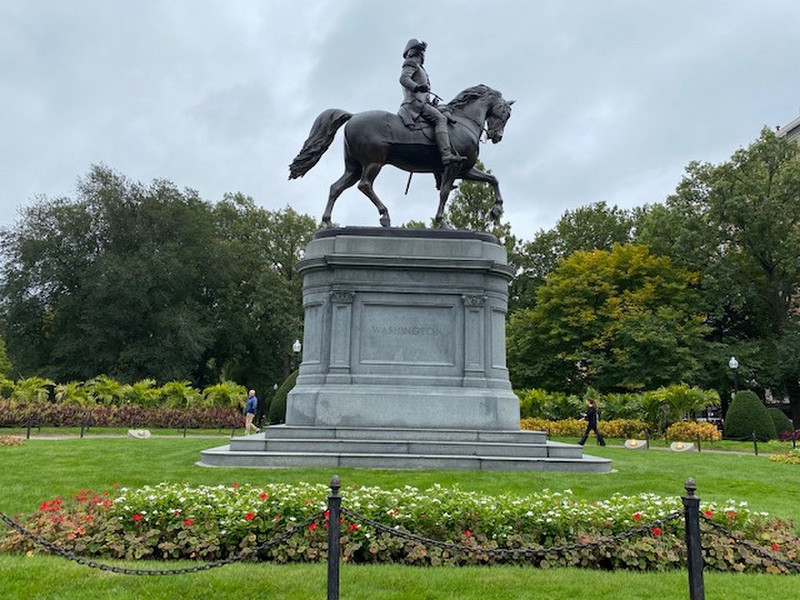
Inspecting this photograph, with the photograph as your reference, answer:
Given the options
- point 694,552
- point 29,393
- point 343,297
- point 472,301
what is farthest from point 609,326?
point 694,552

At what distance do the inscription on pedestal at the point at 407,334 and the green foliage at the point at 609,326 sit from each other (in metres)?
26.4

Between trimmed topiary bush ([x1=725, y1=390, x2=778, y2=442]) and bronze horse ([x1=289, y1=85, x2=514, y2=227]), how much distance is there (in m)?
18.4

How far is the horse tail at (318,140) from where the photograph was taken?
657 inches

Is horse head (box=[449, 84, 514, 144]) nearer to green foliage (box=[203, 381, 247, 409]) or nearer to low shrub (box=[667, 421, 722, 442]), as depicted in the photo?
low shrub (box=[667, 421, 722, 442])

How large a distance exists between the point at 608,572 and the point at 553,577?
686 mm

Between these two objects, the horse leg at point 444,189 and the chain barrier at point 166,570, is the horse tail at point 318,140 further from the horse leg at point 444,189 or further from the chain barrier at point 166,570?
the chain barrier at point 166,570

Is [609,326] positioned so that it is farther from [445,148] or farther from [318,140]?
[318,140]

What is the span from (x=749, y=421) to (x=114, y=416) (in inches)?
1038

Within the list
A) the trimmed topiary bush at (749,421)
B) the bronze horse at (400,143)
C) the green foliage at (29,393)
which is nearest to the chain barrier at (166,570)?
the bronze horse at (400,143)

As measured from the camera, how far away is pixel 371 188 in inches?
661

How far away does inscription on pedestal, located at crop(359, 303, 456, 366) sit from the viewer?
1540 cm

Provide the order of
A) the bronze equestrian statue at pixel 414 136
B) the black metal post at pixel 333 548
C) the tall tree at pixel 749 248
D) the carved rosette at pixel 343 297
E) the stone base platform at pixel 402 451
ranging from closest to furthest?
1. the black metal post at pixel 333 548
2. the stone base platform at pixel 402 451
3. the carved rosette at pixel 343 297
4. the bronze equestrian statue at pixel 414 136
5. the tall tree at pixel 749 248

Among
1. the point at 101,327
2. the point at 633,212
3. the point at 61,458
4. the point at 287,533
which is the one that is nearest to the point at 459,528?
the point at 287,533

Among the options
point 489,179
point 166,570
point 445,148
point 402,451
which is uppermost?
point 445,148
